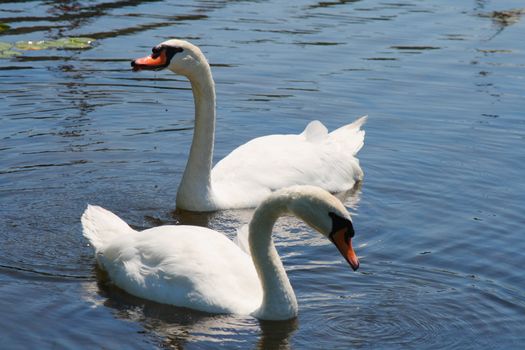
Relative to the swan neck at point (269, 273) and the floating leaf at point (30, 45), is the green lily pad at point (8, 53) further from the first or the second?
the swan neck at point (269, 273)

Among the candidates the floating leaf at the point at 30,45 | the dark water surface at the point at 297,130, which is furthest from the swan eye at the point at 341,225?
the floating leaf at the point at 30,45

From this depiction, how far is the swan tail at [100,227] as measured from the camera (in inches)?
376

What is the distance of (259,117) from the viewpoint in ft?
47.2

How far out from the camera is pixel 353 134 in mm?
13102

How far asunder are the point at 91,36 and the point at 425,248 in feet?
30.6

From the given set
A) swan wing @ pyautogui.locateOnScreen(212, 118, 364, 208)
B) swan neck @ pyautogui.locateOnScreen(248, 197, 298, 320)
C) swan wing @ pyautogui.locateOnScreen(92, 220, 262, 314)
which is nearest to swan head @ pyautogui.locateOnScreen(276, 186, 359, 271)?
swan neck @ pyautogui.locateOnScreen(248, 197, 298, 320)

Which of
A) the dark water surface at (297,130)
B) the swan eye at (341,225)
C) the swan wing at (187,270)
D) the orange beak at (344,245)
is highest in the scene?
the swan eye at (341,225)

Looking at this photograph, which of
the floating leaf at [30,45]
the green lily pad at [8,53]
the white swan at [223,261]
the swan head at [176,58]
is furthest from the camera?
the floating leaf at [30,45]

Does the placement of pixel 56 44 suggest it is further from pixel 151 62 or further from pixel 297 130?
pixel 151 62

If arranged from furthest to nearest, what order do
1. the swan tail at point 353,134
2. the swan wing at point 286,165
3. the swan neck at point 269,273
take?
the swan tail at point 353,134, the swan wing at point 286,165, the swan neck at point 269,273

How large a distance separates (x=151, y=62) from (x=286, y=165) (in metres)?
1.85

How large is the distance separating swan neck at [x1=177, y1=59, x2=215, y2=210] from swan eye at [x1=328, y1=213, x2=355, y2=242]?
11.2 ft

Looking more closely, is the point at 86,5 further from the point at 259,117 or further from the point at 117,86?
the point at 259,117

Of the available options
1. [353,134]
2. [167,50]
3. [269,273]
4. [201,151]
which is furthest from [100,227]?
[353,134]
